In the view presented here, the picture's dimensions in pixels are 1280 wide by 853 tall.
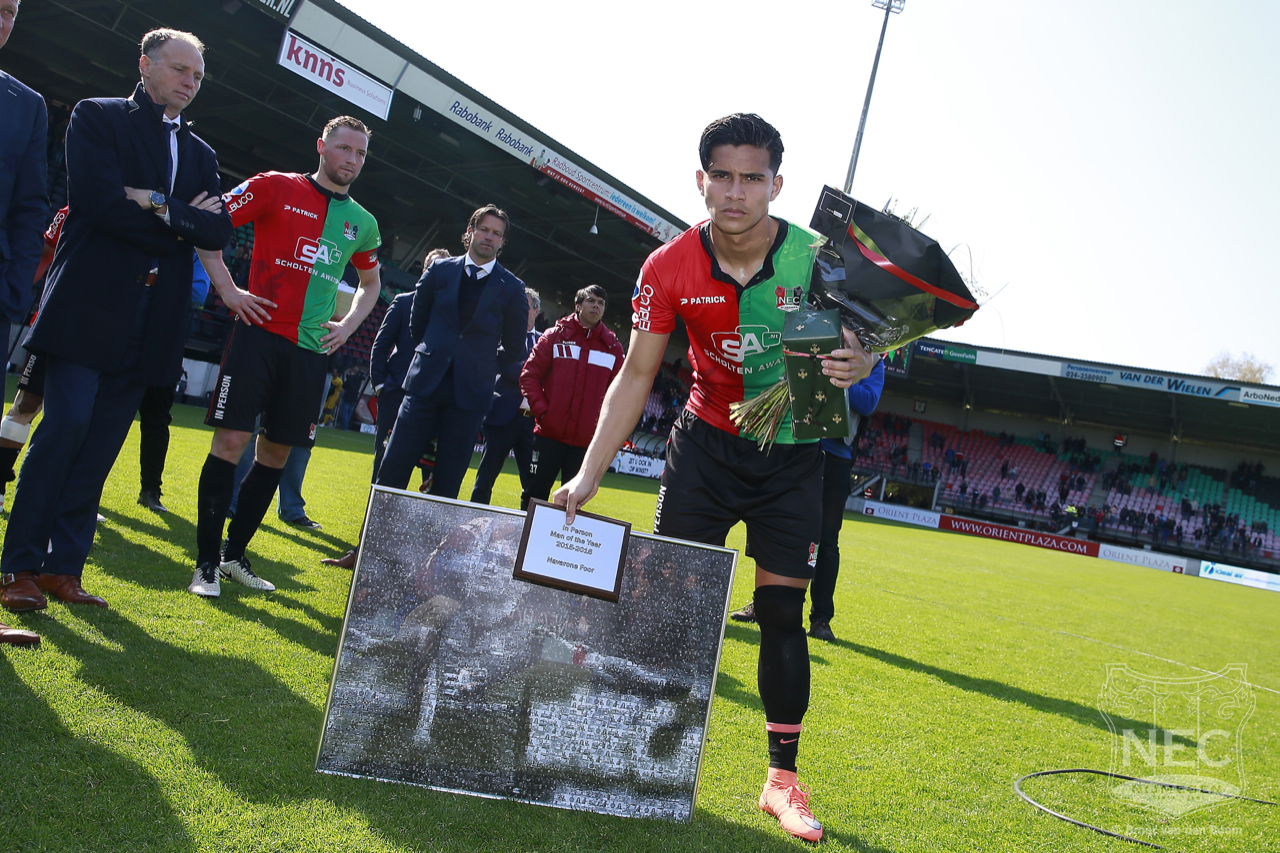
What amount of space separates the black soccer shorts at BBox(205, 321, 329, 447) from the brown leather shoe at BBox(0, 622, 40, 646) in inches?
49.2

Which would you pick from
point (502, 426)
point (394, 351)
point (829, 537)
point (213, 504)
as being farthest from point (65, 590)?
point (829, 537)

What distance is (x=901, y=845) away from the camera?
2.38 metres

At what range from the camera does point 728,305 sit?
2.56m

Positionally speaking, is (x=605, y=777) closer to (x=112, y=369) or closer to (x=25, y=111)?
(x=112, y=369)

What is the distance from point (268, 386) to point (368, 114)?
1727 centimetres

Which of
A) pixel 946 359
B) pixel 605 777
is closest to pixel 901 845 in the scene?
pixel 605 777

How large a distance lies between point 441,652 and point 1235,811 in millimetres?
3168

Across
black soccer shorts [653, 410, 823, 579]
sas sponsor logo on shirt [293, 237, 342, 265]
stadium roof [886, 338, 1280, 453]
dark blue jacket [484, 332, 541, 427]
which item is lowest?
black soccer shorts [653, 410, 823, 579]

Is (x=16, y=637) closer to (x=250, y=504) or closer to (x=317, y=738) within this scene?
(x=317, y=738)

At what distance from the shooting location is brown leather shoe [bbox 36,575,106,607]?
3133mm

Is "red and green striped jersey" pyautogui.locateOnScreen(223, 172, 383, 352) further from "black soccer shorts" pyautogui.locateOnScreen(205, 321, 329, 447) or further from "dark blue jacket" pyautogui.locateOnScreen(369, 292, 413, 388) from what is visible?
"dark blue jacket" pyautogui.locateOnScreen(369, 292, 413, 388)

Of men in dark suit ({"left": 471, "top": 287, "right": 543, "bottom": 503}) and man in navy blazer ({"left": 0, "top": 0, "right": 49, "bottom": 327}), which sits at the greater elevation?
man in navy blazer ({"left": 0, "top": 0, "right": 49, "bottom": 327})

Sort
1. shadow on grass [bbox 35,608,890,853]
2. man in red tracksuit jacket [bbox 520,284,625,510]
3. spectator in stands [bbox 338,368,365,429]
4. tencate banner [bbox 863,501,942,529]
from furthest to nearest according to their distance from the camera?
tencate banner [bbox 863,501,942,529]
spectator in stands [bbox 338,368,365,429]
man in red tracksuit jacket [bbox 520,284,625,510]
shadow on grass [bbox 35,608,890,853]

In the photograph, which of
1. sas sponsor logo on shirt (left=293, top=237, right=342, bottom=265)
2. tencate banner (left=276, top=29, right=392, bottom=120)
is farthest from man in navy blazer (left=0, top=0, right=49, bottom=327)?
tencate banner (left=276, top=29, right=392, bottom=120)
